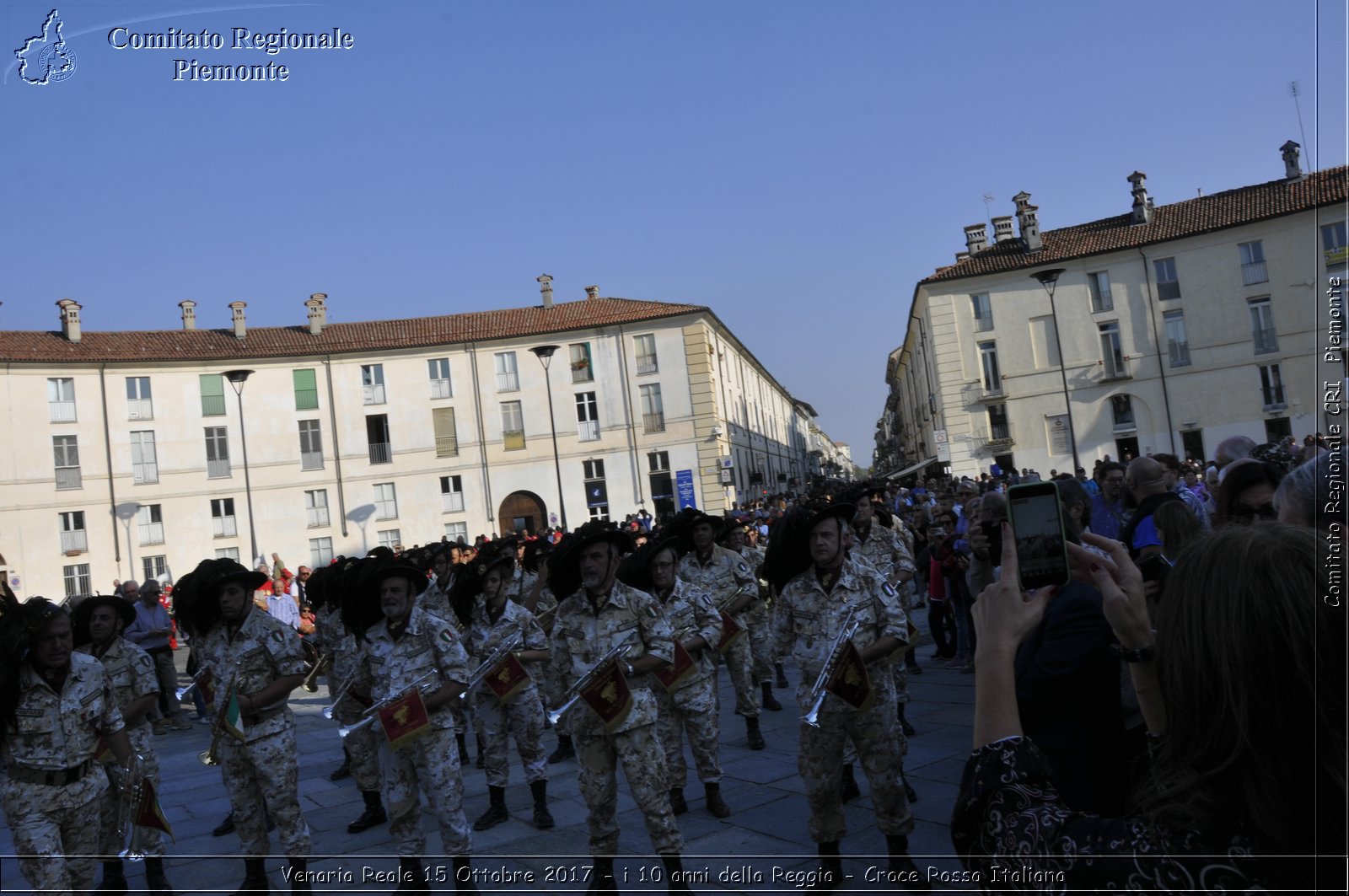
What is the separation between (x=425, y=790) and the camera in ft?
18.7

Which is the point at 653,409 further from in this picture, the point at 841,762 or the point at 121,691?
the point at 841,762

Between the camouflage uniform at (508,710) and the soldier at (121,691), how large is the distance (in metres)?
2.39

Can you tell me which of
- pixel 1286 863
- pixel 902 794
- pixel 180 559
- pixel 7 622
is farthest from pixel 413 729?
pixel 180 559

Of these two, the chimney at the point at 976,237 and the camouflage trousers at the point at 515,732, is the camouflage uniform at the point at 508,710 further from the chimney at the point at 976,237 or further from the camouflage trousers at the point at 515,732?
the chimney at the point at 976,237

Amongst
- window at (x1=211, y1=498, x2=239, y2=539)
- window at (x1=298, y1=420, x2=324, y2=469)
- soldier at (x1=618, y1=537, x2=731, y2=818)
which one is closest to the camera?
soldier at (x1=618, y1=537, x2=731, y2=818)

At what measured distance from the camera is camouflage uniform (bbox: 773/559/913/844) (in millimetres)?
5094

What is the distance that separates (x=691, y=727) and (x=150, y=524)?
128ft

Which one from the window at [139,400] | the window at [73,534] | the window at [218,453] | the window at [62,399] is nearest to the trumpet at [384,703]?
the window at [218,453]

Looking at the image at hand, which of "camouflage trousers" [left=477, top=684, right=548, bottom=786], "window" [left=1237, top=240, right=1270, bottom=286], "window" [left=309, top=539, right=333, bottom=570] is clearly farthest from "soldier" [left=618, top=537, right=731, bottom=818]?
"window" [left=1237, top=240, right=1270, bottom=286]

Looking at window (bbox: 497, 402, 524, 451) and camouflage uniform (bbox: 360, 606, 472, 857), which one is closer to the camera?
camouflage uniform (bbox: 360, 606, 472, 857)

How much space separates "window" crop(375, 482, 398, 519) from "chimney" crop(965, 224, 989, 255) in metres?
31.2

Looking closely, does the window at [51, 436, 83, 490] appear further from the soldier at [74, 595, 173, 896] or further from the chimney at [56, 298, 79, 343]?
the soldier at [74, 595, 173, 896]

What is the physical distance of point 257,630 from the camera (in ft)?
20.6

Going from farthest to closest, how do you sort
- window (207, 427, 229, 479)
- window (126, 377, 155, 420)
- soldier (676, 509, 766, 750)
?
window (207, 427, 229, 479) < window (126, 377, 155, 420) < soldier (676, 509, 766, 750)
